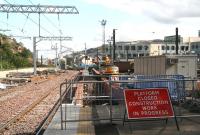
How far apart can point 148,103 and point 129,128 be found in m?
0.90

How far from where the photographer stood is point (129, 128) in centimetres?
1175

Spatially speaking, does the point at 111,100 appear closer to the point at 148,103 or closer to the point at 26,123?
the point at 148,103

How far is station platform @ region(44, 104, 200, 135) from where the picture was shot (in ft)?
36.6

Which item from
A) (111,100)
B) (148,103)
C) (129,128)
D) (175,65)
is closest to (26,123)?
(111,100)

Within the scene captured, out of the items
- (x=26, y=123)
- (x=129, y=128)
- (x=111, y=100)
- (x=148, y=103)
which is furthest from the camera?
(x=26, y=123)

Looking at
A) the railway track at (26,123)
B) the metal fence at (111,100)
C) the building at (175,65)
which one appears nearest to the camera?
the metal fence at (111,100)

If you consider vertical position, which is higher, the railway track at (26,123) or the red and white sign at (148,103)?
the red and white sign at (148,103)

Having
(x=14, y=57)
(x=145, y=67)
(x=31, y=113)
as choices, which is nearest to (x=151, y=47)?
(x=14, y=57)

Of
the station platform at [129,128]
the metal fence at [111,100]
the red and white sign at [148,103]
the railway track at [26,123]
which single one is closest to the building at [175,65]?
the railway track at [26,123]

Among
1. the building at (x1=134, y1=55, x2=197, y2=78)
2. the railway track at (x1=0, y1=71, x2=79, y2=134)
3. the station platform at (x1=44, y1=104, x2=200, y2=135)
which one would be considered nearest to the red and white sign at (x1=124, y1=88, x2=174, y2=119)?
the station platform at (x1=44, y1=104, x2=200, y2=135)

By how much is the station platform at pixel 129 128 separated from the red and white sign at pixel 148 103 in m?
0.40

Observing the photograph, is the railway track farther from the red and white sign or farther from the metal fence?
the red and white sign

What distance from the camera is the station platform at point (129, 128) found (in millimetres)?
11168

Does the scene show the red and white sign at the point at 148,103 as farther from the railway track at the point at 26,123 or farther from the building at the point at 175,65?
the building at the point at 175,65
